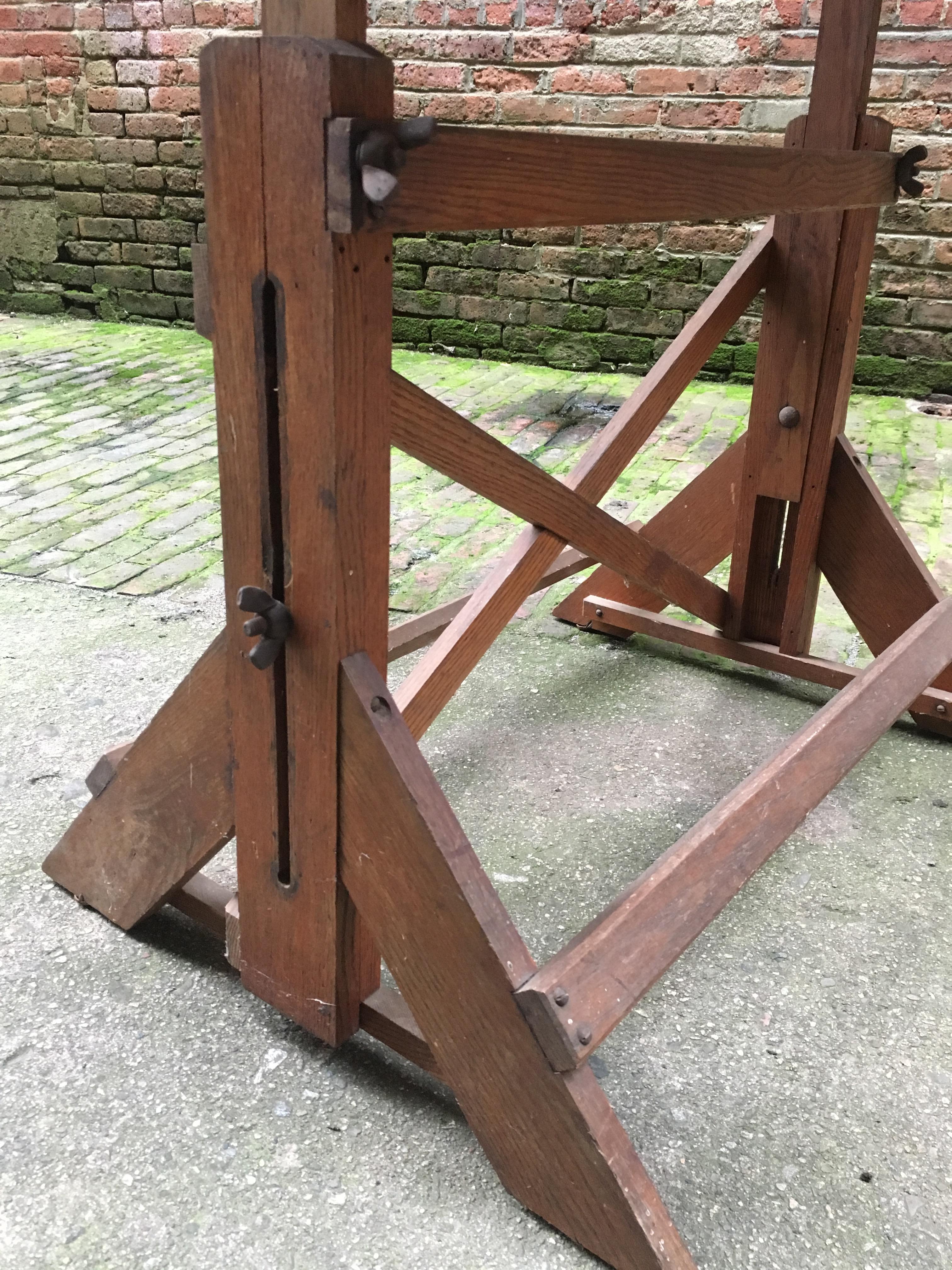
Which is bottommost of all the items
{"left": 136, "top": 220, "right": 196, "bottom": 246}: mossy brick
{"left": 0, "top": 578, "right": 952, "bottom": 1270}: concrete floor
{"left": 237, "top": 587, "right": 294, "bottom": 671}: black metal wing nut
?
{"left": 0, "top": 578, "right": 952, "bottom": 1270}: concrete floor

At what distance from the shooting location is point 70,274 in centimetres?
695

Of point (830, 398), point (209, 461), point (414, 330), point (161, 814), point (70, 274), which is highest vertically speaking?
point (830, 398)

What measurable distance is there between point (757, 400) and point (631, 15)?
3.58 metres

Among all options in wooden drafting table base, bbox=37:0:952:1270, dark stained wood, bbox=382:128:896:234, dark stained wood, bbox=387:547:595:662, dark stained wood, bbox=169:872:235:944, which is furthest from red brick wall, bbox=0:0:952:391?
dark stained wood, bbox=169:872:235:944

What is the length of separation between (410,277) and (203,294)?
5083 millimetres

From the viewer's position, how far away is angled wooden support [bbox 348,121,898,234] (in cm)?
125

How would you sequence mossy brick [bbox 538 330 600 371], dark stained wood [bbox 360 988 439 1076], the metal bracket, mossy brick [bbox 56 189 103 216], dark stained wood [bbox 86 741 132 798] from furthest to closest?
mossy brick [bbox 56 189 103 216], mossy brick [bbox 538 330 600 371], dark stained wood [bbox 86 741 132 798], dark stained wood [bbox 360 988 439 1076], the metal bracket

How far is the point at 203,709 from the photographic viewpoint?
1623 millimetres

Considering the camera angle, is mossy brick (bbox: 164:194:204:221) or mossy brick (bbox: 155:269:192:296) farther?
mossy brick (bbox: 155:269:192:296)

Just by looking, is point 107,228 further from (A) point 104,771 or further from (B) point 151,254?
(A) point 104,771

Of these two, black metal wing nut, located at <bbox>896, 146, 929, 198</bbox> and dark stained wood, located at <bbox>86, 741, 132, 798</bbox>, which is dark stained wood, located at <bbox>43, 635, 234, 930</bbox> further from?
black metal wing nut, located at <bbox>896, 146, 929, 198</bbox>

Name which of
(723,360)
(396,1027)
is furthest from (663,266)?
(396,1027)

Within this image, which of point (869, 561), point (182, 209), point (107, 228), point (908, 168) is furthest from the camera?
point (107, 228)

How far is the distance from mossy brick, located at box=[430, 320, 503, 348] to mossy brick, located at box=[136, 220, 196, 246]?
5.15 feet
